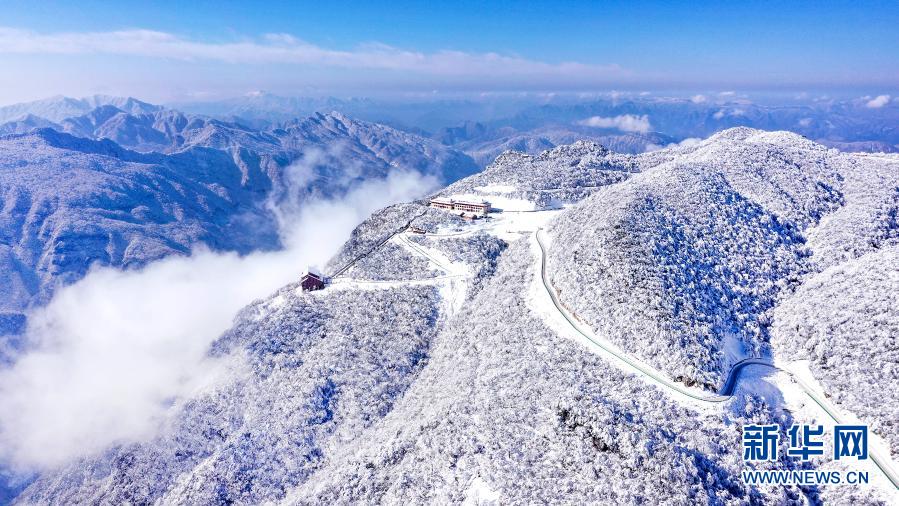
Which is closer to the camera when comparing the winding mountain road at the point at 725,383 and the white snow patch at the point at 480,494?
the white snow patch at the point at 480,494

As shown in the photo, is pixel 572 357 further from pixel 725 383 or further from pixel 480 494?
pixel 480 494

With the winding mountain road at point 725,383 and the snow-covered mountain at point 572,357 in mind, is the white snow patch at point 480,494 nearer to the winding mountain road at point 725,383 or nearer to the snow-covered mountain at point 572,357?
the snow-covered mountain at point 572,357

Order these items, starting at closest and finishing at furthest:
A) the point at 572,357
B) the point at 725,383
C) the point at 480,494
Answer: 1. the point at 480,494
2. the point at 725,383
3. the point at 572,357

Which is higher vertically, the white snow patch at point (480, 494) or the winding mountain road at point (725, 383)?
the winding mountain road at point (725, 383)

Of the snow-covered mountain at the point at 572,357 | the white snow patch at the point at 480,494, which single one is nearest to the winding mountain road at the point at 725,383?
the snow-covered mountain at the point at 572,357

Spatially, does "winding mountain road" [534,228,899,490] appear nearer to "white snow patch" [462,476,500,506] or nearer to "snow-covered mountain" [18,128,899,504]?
"snow-covered mountain" [18,128,899,504]

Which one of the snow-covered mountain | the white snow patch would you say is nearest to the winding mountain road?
the snow-covered mountain

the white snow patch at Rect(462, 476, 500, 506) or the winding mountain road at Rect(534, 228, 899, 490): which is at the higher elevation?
the winding mountain road at Rect(534, 228, 899, 490)

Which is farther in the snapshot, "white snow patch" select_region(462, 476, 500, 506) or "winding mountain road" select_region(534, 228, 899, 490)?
"winding mountain road" select_region(534, 228, 899, 490)

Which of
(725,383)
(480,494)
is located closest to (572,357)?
(725,383)
